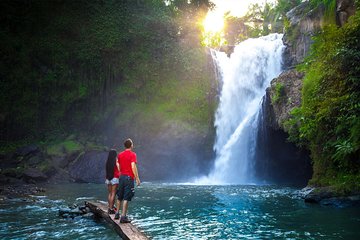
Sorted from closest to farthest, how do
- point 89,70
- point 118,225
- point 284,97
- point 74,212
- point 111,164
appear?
point 118,225 → point 111,164 → point 74,212 → point 284,97 → point 89,70

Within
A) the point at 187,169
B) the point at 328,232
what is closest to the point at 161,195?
the point at 328,232

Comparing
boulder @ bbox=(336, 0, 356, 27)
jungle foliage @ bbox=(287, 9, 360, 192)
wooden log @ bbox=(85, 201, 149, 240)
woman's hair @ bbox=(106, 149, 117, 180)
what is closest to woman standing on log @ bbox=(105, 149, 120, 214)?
woman's hair @ bbox=(106, 149, 117, 180)

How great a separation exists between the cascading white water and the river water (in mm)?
10375

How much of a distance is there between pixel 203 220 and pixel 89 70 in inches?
939

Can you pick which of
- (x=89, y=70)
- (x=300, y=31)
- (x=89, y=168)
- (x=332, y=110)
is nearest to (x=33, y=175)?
(x=89, y=168)

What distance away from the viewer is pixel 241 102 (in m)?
29.9

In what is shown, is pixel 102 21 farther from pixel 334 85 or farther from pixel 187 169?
pixel 334 85

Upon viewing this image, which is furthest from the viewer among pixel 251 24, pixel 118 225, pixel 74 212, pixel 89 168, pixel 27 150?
pixel 251 24

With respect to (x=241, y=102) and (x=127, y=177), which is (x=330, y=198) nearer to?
(x=127, y=177)

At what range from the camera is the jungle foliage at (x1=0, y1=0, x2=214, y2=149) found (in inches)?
1174

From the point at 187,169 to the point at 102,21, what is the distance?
15.4 m

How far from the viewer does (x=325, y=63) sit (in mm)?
15047

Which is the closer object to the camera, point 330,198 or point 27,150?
point 330,198

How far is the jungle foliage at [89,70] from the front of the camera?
29.8 meters
